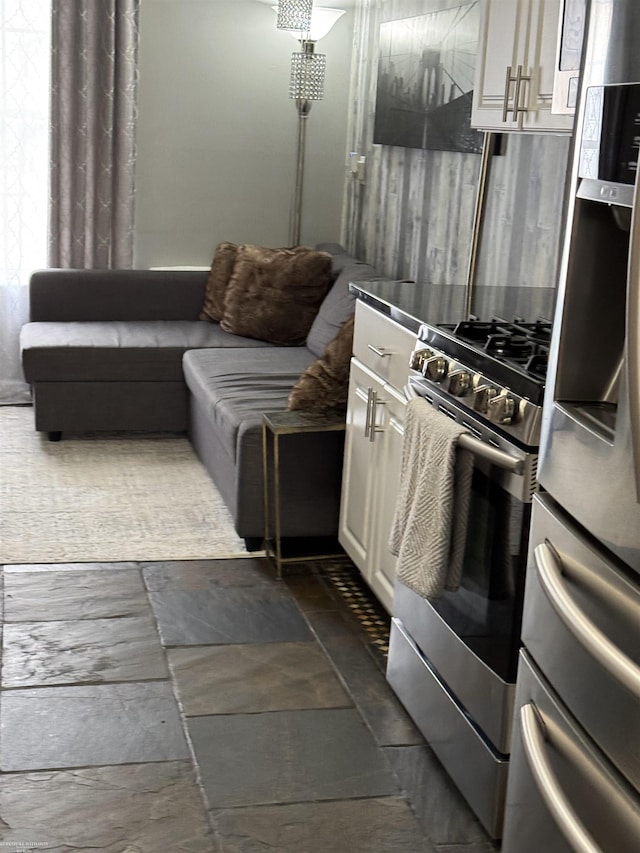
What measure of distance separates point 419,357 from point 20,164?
3544 millimetres

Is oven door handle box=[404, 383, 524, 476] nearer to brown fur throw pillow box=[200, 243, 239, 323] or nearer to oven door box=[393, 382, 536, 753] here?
oven door box=[393, 382, 536, 753]

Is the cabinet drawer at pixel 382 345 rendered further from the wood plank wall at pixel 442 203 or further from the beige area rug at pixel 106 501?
the beige area rug at pixel 106 501

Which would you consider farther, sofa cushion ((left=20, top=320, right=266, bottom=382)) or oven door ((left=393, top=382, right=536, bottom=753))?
sofa cushion ((left=20, top=320, right=266, bottom=382))

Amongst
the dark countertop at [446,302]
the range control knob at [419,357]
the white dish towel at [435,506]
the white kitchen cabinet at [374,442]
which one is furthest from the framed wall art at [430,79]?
the white dish towel at [435,506]

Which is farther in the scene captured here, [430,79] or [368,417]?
[430,79]

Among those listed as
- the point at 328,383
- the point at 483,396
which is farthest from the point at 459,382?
the point at 328,383

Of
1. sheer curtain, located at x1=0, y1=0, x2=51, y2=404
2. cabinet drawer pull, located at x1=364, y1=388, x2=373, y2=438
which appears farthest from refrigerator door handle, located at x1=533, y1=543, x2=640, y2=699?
sheer curtain, located at x1=0, y1=0, x2=51, y2=404

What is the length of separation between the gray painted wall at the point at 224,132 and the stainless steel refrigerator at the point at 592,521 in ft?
14.0

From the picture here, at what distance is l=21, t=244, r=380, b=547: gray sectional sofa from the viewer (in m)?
3.62

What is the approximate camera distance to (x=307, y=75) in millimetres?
5477

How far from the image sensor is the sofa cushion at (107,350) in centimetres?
474

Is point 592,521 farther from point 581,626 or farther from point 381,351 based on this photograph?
point 381,351

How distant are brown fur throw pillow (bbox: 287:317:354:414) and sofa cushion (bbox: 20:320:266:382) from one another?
1.40m

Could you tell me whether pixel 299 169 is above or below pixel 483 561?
above
